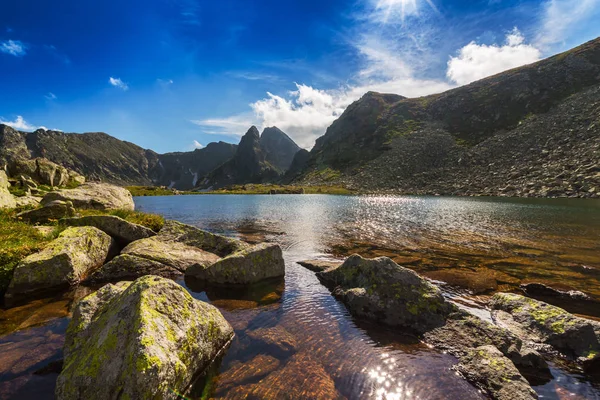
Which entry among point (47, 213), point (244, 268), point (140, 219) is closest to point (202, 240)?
point (244, 268)

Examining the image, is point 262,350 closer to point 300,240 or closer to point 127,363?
point 127,363

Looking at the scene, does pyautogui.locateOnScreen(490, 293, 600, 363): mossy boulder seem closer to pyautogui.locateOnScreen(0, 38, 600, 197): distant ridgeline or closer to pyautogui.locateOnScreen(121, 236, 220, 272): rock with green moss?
pyautogui.locateOnScreen(121, 236, 220, 272): rock with green moss

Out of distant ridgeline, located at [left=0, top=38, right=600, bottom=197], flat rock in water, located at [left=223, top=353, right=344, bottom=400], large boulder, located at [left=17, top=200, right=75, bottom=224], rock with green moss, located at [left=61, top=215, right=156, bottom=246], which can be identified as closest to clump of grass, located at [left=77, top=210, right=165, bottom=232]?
large boulder, located at [left=17, top=200, right=75, bottom=224]

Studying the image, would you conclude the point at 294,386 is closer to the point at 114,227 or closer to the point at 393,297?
the point at 393,297

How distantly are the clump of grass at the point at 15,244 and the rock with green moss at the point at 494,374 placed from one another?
62.6ft

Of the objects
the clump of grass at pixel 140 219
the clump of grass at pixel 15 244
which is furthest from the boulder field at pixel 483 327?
the clump of grass at pixel 140 219

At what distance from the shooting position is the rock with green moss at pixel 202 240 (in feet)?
64.7

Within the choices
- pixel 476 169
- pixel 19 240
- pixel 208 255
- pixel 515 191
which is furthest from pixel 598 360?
pixel 476 169

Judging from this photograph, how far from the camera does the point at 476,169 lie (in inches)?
4476

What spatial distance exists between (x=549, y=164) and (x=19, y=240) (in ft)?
403

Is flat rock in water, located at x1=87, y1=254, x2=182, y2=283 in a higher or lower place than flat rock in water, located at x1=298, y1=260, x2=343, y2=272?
higher

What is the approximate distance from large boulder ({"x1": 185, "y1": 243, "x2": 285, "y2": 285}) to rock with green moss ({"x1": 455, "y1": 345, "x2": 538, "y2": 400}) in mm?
10507

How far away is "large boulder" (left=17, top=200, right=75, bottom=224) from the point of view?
68.5 ft

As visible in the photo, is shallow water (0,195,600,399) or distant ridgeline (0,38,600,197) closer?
shallow water (0,195,600,399)
